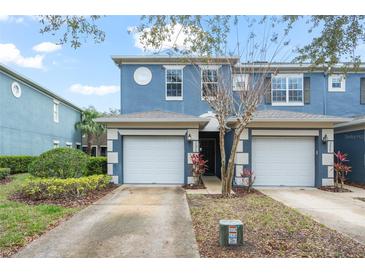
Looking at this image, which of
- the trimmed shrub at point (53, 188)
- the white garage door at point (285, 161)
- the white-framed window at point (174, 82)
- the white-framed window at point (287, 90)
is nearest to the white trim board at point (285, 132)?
the white garage door at point (285, 161)

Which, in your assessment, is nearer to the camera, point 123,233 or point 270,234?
point 270,234

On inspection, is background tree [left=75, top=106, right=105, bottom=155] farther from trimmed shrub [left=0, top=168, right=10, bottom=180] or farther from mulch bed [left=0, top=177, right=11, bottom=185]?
mulch bed [left=0, top=177, right=11, bottom=185]

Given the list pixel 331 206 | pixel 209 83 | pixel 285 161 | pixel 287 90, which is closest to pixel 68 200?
pixel 209 83

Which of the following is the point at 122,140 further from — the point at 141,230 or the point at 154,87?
the point at 141,230

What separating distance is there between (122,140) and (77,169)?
272 cm

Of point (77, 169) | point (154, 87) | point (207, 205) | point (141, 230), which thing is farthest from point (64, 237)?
point (154, 87)

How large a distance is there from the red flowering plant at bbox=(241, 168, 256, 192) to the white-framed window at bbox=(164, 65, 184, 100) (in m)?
6.69

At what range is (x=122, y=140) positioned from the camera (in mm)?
12367

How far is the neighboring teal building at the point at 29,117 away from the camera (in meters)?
15.2

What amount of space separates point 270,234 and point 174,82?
1196cm

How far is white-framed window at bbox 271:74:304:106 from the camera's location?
16141mm

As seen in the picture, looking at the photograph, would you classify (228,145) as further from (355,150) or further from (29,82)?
(29,82)

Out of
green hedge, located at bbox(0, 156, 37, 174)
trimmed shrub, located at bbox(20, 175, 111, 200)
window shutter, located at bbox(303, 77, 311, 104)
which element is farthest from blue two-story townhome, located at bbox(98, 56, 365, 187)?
green hedge, located at bbox(0, 156, 37, 174)

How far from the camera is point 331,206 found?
8164 mm
